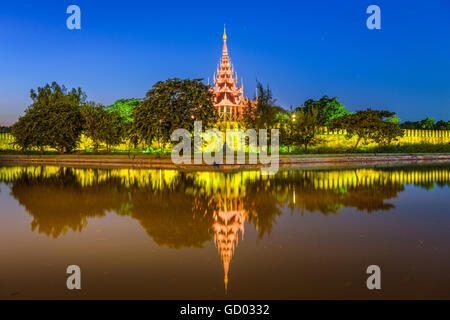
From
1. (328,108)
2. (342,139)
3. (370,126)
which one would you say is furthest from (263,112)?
(328,108)

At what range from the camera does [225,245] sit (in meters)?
7.34

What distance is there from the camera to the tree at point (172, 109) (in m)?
30.5

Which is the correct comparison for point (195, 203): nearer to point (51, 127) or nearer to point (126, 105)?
point (51, 127)

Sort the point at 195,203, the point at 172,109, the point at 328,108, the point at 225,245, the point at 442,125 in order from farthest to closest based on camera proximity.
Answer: the point at 442,125 → the point at 328,108 → the point at 172,109 → the point at 195,203 → the point at 225,245

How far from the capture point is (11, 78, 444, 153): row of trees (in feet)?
101

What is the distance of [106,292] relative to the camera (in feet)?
16.9

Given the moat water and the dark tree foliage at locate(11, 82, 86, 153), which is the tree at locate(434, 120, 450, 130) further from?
the moat water

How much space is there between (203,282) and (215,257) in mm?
1108

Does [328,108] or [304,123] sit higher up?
[328,108]

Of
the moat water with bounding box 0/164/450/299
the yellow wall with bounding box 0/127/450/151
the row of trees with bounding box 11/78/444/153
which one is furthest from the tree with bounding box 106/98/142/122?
the moat water with bounding box 0/164/450/299

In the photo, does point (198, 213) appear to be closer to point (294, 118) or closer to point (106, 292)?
point (106, 292)

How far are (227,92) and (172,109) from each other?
39.3m

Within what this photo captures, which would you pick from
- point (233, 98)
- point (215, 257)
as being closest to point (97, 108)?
point (233, 98)

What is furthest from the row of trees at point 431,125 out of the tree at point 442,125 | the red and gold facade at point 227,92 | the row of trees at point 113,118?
the row of trees at point 113,118
